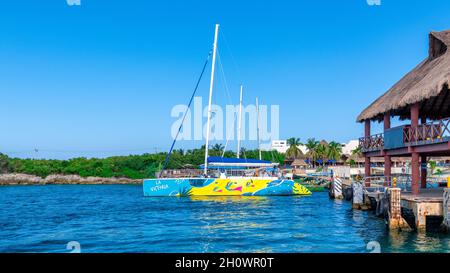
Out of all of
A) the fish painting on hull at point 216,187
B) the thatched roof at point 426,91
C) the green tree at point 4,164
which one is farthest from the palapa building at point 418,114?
the green tree at point 4,164

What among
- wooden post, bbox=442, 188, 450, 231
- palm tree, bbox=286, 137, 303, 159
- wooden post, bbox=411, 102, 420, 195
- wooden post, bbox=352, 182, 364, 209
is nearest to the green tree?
palm tree, bbox=286, 137, 303, 159

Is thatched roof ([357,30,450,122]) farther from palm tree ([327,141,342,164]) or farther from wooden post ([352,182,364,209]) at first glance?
palm tree ([327,141,342,164])

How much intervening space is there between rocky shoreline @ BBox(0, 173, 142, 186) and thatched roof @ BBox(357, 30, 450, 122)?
236ft

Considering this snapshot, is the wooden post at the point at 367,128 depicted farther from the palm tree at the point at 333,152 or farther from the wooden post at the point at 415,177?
the palm tree at the point at 333,152

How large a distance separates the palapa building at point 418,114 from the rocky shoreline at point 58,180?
7116cm

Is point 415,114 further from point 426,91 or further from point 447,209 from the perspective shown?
point 447,209

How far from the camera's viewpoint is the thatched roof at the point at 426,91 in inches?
775

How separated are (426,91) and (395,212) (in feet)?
19.4

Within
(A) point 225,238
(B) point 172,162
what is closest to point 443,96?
(A) point 225,238

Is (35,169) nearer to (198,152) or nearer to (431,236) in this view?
(198,152)
